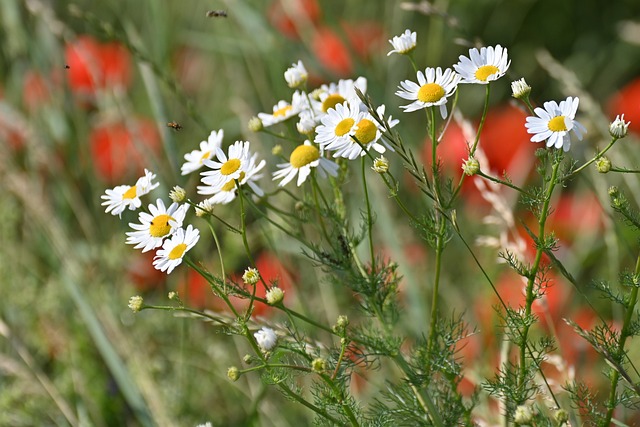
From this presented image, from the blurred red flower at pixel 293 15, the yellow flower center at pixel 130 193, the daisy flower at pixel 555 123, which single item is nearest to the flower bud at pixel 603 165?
the daisy flower at pixel 555 123

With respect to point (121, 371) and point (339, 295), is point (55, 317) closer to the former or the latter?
point (121, 371)

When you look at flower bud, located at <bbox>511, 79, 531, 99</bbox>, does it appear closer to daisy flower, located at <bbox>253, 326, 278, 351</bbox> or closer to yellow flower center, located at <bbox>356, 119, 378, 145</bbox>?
yellow flower center, located at <bbox>356, 119, 378, 145</bbox>

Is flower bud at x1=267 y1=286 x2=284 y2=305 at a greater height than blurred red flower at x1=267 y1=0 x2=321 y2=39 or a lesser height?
lesser

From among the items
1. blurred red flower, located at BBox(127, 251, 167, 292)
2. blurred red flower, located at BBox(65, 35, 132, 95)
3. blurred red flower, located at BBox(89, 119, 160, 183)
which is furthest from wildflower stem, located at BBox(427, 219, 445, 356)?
blurred red flower, located at BBox(65, 35, 132, 95)

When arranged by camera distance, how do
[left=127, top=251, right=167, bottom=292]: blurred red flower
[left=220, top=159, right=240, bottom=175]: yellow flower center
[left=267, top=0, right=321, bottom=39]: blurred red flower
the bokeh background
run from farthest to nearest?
1. [left=267, top=0, right=321, bottom=39]: blurred red flower
2. [left=127, top=251, right=167, bottom=292]: blurred red flower
3. the bokeh background
4. [left=220, top=159, right=240, bottom=175]: yellow flower center

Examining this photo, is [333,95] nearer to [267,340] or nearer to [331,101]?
[331,101]

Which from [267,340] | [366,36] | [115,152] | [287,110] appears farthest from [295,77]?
[366,36]
